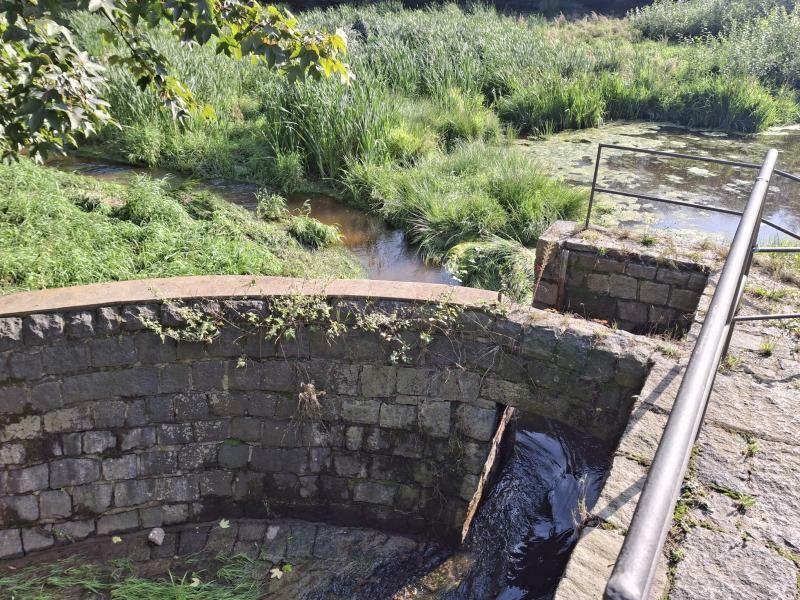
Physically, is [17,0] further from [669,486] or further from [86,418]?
[669,486]

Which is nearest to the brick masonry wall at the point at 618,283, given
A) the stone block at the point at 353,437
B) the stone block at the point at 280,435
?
the stone block at the point at 353,437

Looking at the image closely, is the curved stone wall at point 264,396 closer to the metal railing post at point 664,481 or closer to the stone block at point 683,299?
the stone block at point 683,299

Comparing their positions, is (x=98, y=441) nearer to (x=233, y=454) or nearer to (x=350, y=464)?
(x=233, y=454)

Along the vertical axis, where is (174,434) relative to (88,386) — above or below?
below

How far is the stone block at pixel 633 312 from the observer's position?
18.2 ft

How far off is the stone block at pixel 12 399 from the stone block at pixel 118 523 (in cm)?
99

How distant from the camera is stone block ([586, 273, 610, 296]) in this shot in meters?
5.63

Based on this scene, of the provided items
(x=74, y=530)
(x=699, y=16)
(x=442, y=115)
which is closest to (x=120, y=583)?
(x=74, y=530)

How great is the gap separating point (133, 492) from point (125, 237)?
2.45 m

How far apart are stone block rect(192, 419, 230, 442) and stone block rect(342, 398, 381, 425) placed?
841 millimetres

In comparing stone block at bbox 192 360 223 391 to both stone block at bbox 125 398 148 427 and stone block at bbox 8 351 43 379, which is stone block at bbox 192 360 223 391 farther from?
stone block at bbox 8 351 43 379

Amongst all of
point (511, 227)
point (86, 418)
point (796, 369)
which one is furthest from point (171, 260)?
point (796, 369)

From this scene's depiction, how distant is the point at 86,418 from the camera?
4.20 metres

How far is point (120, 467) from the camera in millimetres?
4352
